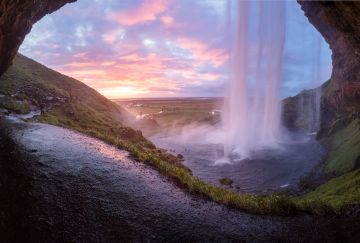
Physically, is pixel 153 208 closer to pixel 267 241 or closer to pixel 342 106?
pixel 267 241

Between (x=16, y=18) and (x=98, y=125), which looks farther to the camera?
(x=98, y=125)

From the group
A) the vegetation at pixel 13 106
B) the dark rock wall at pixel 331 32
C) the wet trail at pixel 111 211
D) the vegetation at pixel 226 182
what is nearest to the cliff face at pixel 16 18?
the dark rock wall at pixel 331 32

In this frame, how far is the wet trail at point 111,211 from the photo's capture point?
12422 mm

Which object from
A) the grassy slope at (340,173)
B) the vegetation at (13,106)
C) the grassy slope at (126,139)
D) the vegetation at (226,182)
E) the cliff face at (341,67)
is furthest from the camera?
the cliff face at (341,67)

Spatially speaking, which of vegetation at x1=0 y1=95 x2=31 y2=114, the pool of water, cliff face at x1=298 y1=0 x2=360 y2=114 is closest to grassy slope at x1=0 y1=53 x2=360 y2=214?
vegetation at x1=0 y1=95 x2=31 y2=114

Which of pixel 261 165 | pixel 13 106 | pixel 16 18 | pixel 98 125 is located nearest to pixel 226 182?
pixel 261 165

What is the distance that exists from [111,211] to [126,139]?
33.8 metres

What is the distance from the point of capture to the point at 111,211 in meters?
14.2

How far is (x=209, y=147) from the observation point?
64.3 meters

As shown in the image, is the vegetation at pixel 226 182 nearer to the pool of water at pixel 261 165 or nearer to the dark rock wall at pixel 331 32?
the pool of water at pixel 261 165

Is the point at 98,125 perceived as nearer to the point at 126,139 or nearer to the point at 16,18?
the point at 126,139

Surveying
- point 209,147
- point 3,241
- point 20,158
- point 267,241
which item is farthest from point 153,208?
point 209,147

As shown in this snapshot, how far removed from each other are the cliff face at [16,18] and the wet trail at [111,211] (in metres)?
15.3

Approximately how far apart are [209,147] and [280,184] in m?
29.5
